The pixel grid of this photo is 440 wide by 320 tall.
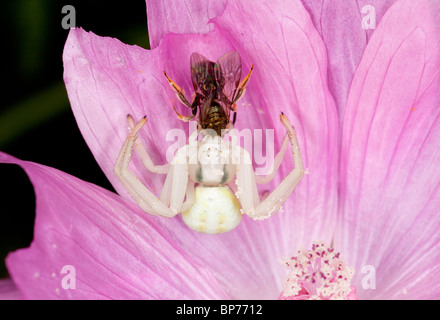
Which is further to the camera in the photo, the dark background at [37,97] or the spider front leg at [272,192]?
the dark background at [37,97]

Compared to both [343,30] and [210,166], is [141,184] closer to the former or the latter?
[210,166]

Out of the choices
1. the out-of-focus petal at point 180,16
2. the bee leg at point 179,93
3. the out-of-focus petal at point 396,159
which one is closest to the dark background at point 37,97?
the out-of-focus petal at point 180,16

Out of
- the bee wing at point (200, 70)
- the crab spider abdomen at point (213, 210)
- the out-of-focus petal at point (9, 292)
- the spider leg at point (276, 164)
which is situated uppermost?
the bee wing at point (200, 70)

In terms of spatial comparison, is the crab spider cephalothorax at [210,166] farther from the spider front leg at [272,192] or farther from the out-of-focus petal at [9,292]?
the out-of-focus petal at [9,292]

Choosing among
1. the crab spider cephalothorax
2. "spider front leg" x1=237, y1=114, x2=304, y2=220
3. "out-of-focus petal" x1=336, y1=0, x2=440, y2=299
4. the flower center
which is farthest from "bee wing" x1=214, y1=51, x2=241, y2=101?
the flower center

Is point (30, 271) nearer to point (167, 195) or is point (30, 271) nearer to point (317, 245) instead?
point (167, 195)

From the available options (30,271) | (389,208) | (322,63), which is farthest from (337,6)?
(30,271)

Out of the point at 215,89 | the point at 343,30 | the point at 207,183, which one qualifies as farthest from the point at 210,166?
the point at 343,30
